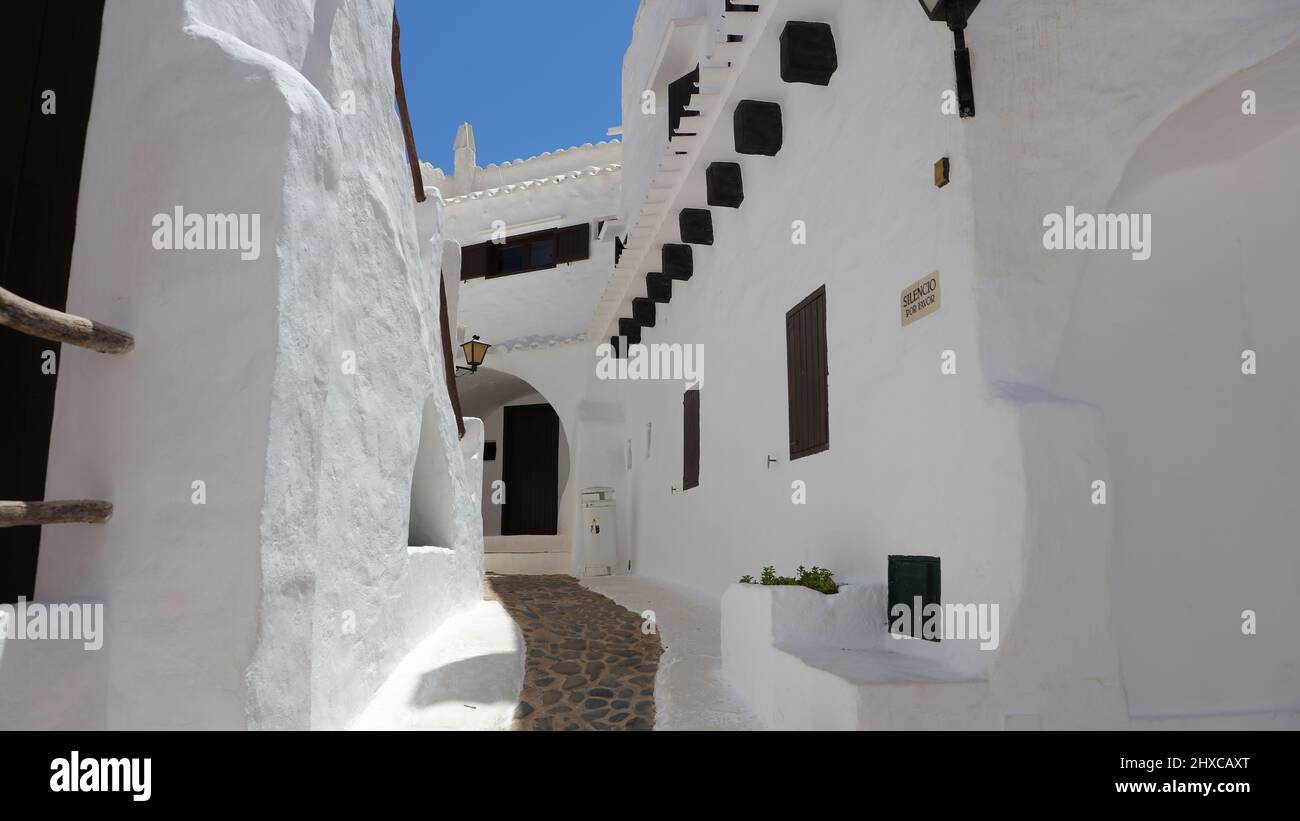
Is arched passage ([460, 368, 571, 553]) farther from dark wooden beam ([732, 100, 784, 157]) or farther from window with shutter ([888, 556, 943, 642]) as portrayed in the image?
window with shutter ([888, 556, 943, 642])

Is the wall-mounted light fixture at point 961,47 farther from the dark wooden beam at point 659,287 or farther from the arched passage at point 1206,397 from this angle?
the dark wooden beam at point 659,287

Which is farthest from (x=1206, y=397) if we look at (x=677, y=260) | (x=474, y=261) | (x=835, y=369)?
(x=474, y=261)

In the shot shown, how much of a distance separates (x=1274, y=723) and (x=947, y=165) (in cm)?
288

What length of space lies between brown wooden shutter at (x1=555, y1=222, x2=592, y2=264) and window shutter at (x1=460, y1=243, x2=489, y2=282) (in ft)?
4.50

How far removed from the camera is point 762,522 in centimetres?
721

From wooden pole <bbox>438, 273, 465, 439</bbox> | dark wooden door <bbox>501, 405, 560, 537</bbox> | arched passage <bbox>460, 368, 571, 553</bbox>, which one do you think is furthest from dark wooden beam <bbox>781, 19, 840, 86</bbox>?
dark wooden door <bbox>501, 405, 560, 537</bbox>

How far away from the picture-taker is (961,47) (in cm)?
427

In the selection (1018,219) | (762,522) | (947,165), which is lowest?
(762,522)

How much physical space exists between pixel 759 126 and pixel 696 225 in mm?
2135

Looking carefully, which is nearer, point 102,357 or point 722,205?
point 102,357

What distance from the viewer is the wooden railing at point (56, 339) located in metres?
2.65
